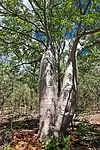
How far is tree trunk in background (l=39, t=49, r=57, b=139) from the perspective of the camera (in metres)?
9.09

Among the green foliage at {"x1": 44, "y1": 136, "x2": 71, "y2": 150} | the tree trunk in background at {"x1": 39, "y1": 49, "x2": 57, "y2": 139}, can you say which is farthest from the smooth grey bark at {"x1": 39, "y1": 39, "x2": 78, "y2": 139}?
the green foliage at {"x1": 44, "y1": 136, "x2": 71, "y2": 150}

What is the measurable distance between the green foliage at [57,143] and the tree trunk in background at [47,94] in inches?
13.7

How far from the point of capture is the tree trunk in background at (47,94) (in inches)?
358

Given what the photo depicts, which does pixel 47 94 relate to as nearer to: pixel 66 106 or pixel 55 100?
pixel 55 100

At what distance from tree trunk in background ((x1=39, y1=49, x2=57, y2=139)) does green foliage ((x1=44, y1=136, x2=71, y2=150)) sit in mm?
348

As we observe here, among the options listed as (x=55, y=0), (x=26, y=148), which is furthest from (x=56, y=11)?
(x=26, y=148)

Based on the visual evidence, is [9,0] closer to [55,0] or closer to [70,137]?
A: [55,0]

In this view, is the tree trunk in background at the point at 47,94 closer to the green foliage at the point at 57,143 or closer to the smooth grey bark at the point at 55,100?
the smooth grey bark at the point at 55,100

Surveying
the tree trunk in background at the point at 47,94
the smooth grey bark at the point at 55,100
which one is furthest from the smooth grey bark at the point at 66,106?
the tree trunk in background at the point at 47,94

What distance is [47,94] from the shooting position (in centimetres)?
941

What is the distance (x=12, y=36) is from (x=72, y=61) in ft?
16.5

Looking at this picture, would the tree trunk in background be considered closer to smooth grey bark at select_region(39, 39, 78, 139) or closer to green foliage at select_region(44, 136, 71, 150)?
smooth grey bark at select_region(39, 39, 78, 139)

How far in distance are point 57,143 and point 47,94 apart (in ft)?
5.32

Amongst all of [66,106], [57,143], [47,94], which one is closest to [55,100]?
[47,94]
